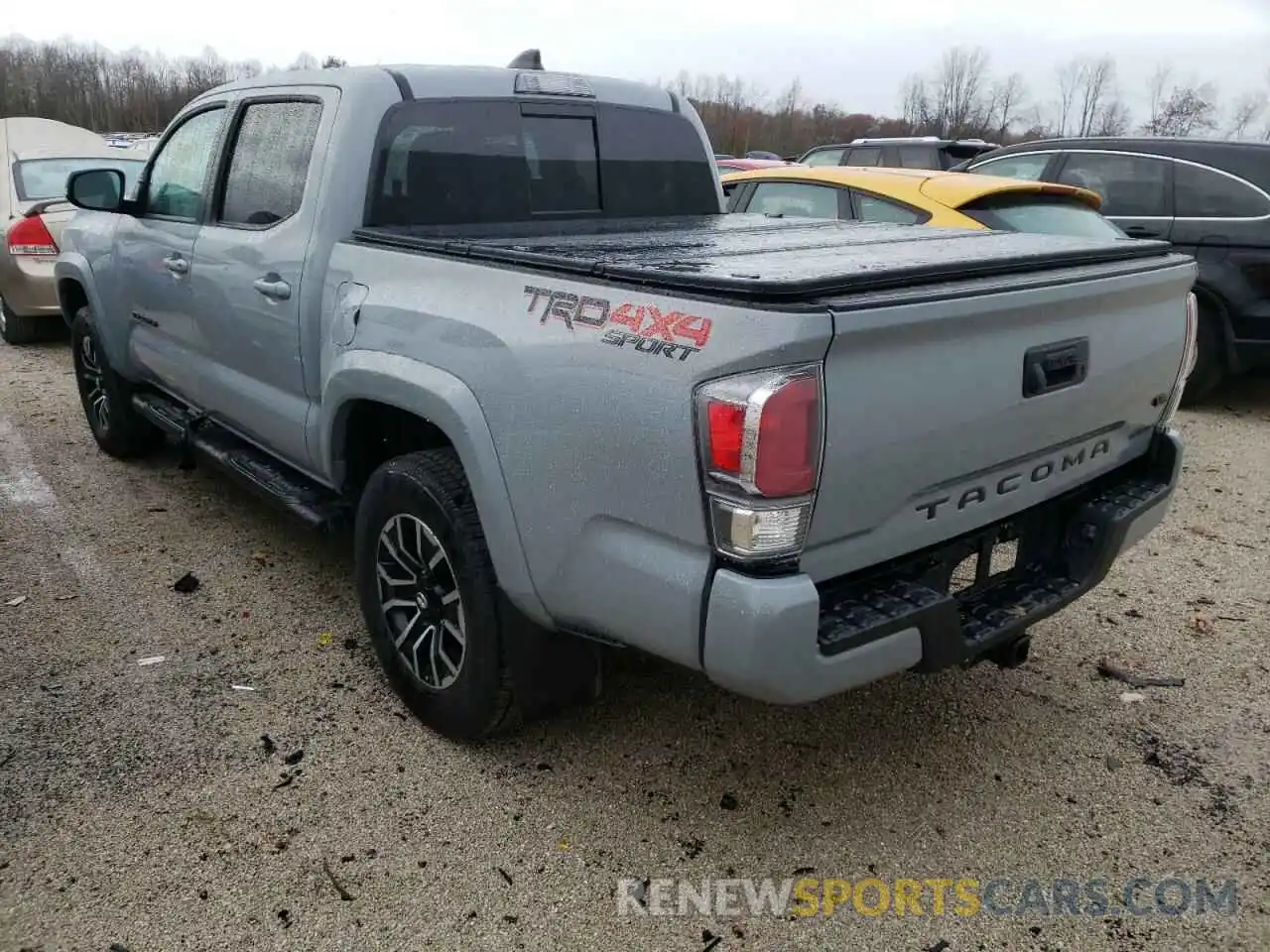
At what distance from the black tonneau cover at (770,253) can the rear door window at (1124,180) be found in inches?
184

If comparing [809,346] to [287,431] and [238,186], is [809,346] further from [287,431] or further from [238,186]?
[238,186]

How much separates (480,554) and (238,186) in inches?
83.8

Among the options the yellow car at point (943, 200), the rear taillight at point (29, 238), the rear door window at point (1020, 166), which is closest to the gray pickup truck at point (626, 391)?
the yellow car at point (943, 200)

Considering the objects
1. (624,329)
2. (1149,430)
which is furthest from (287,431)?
(1149,430)

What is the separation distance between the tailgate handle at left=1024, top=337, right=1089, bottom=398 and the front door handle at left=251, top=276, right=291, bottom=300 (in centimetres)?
234

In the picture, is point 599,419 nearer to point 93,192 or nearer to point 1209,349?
point 93,192

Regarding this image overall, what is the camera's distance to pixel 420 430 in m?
3.11

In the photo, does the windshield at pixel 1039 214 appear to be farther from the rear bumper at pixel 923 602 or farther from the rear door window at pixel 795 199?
the rear bumper at pixel 923 602

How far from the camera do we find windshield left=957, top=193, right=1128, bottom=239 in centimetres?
546

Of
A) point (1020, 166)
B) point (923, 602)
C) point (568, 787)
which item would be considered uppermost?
point (1020, 166)

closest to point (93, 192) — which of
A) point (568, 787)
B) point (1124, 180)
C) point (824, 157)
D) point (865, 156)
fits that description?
point (568, 787)

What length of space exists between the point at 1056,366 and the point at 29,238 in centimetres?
865

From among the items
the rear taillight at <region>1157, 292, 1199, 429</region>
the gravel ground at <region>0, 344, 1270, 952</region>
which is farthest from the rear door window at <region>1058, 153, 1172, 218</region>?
the rear taillight at <region>1157, 292, 1199, 429</region>

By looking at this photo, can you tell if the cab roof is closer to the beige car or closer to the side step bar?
the side step bar
